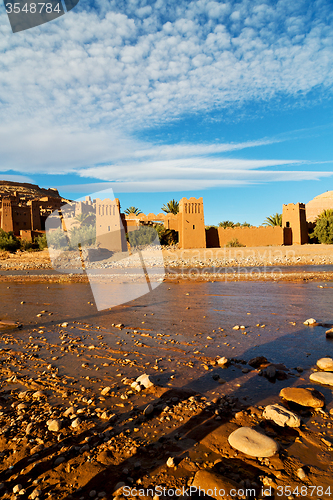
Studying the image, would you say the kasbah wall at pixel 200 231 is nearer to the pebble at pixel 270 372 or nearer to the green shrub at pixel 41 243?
the green shrub at pixel 41 243

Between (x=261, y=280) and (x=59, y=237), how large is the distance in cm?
2477

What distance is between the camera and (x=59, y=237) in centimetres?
3231

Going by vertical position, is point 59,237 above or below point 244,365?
above

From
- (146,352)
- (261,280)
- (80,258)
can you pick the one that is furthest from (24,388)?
(80,258)

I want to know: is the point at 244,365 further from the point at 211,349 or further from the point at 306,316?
the point at 306,316

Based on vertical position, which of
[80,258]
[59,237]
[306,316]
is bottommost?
[306,316]

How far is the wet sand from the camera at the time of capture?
221cm

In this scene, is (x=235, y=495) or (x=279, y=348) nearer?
(x=235, y=495)

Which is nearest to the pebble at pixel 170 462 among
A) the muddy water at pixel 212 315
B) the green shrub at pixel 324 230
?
the muddy water at pixel 212 315

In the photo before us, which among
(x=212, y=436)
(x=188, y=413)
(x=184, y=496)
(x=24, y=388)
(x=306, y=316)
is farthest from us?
(x=306, y=316)

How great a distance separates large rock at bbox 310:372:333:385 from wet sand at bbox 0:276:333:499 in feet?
0.40

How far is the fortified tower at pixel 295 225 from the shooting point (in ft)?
97.6

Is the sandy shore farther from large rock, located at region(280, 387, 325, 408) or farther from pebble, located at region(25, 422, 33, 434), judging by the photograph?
pebble, located at region(25, 422, 33, 434)

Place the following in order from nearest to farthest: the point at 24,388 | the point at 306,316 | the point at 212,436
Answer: the point at 212,436 < the point at 24,388 < the point at 306,316
